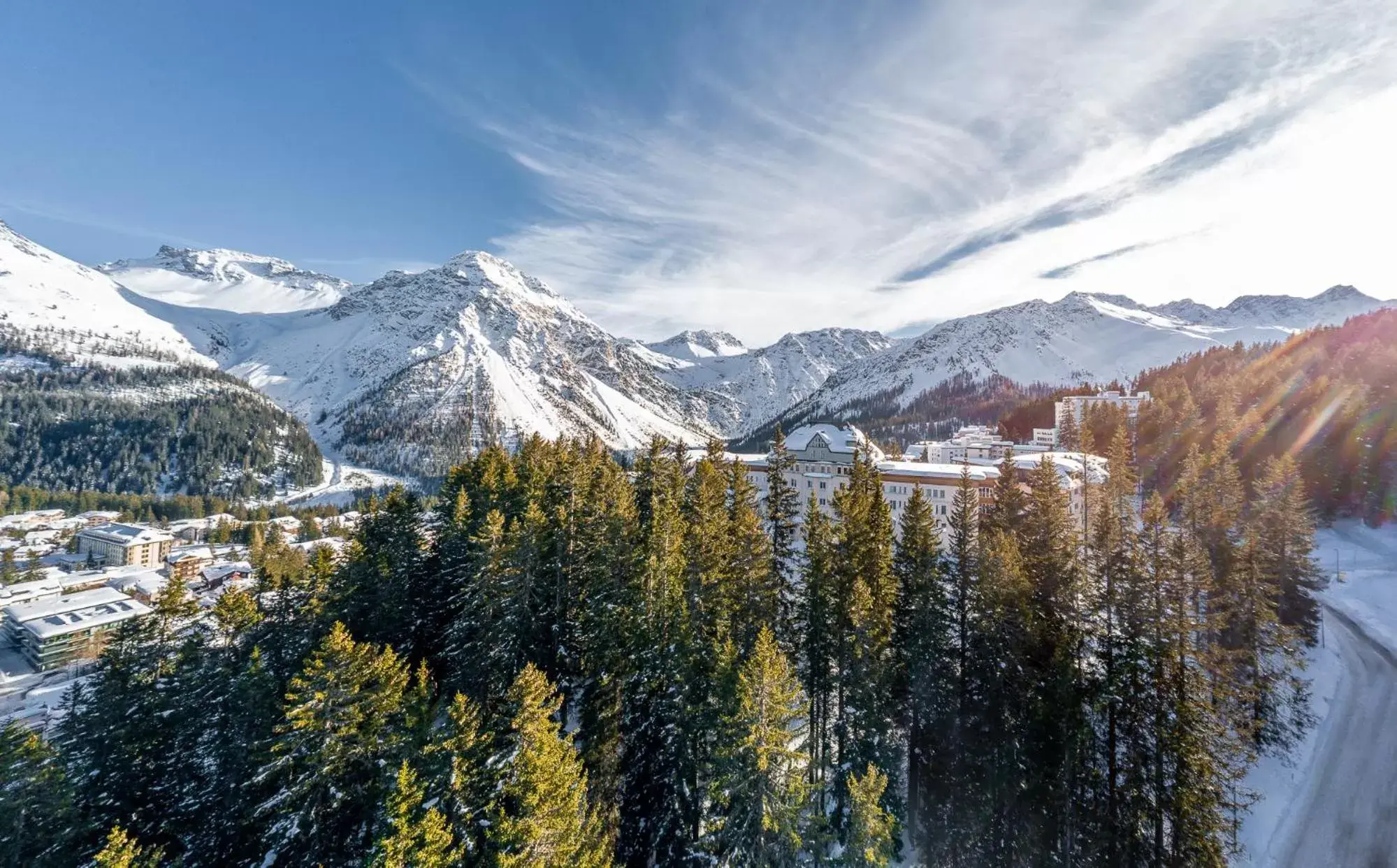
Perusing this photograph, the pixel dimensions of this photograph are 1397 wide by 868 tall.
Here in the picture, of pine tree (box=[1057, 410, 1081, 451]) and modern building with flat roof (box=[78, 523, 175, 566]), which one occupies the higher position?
pine tree (box=[1057, 410, 1081, 451])

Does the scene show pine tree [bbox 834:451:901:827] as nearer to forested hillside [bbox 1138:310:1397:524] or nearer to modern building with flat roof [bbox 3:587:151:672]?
forested hillside [bbox 1138:310:1397:524]

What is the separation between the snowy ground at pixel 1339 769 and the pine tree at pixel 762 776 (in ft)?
75.5

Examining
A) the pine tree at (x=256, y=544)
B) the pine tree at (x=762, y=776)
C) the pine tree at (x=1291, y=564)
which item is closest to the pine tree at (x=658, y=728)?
the pine tree at (x=762, y=776)

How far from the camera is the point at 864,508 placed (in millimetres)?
32219

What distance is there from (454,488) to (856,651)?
36.3 m

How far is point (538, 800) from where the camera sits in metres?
16.3

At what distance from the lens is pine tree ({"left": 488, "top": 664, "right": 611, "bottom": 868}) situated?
16.1 meters

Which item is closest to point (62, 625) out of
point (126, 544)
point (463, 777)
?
point (126, 544)

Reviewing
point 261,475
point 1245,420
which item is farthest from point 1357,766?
point 261,475

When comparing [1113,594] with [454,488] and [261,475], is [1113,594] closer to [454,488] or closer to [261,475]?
[454,488]

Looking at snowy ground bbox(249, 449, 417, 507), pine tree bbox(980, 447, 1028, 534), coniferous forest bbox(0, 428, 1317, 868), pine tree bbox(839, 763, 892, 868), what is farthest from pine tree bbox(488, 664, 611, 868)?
snowy ground bbox(249, 449, 417, 507)

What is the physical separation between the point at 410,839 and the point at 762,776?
11.7 meters

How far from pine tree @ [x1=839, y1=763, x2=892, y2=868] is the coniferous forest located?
0.32ft

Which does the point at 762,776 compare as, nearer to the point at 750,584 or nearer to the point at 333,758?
the point at 750,584
